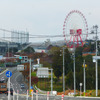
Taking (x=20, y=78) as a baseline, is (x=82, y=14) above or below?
above

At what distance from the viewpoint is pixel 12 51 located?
15188cm

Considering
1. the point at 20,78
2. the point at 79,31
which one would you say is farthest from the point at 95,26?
the point at 20,78

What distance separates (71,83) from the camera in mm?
62094

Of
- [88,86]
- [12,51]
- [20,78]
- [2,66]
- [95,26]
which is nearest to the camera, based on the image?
[95,26]

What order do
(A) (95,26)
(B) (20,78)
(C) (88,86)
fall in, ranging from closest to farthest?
(A) (95,26) → (C) (88,86) → (B) (20,78)

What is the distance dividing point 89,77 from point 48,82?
62.6 ft

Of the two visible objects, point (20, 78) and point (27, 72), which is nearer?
point (27, 72)

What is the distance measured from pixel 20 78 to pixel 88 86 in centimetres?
3630

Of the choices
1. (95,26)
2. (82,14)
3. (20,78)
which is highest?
(82,14)

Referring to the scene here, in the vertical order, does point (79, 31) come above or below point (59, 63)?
above

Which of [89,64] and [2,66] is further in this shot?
[2,66]

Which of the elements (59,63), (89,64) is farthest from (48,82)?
(89,64)

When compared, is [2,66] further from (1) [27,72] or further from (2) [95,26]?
(2) [95,26]

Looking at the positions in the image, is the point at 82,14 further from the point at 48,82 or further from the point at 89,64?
the point at 48,82
